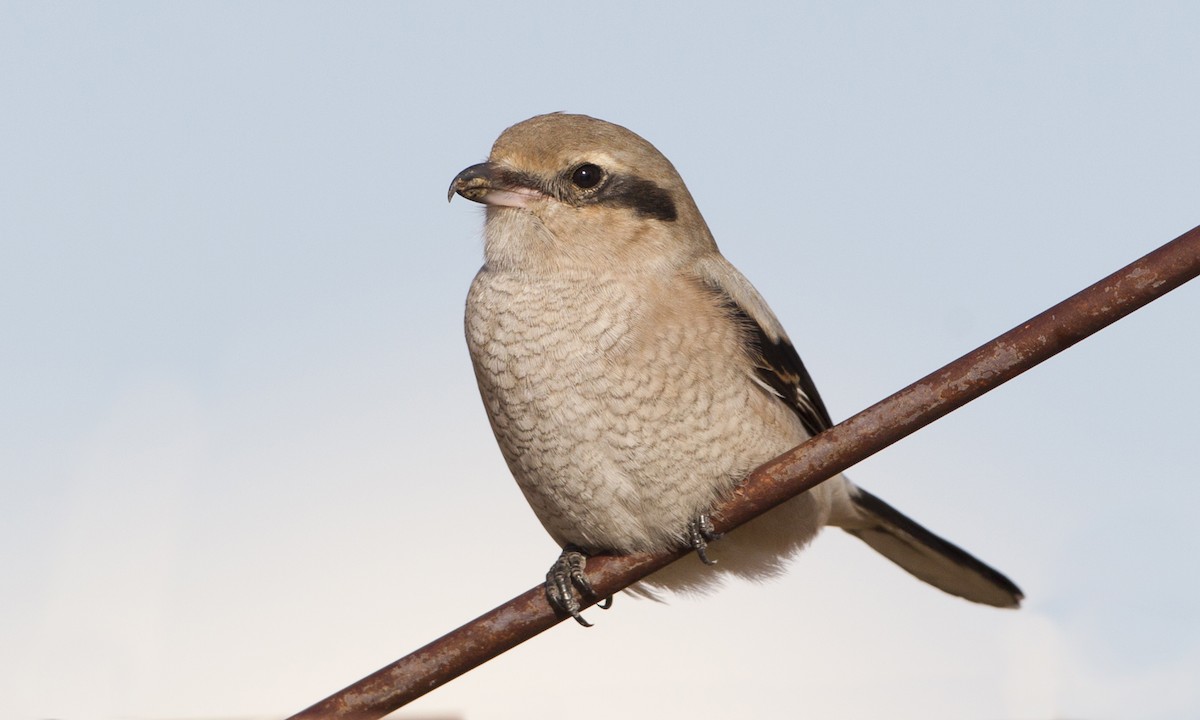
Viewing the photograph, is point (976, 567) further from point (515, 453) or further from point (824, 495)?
point (515, 453)

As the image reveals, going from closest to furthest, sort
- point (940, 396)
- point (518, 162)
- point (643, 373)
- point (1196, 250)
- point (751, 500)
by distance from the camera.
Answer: point (1196, 250), point (940, 396), point (751, 500), point (643, 373), point (518, 162)

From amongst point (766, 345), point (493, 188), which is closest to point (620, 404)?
point (766, 345)

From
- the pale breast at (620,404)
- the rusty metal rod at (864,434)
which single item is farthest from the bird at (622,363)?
the rusty metal rod at (864,434)

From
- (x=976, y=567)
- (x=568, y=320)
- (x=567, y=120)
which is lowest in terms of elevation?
(x=976, y=567)

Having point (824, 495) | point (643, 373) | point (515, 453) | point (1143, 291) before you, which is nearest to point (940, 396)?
point (1143, 291)

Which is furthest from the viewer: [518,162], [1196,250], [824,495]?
[824,495]

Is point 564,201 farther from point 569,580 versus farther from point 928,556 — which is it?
point 928,556

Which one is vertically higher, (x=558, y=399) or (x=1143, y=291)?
(x=558, y=399)

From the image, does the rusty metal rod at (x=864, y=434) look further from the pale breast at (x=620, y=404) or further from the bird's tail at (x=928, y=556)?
the bird's tail at (x=928, y=556)
